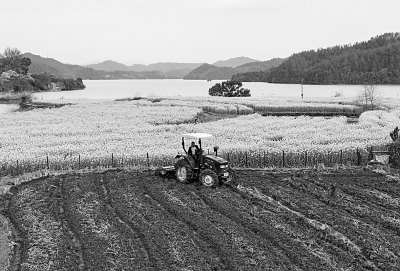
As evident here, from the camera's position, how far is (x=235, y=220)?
49.0 feet

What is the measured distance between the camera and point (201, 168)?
64.1 feet

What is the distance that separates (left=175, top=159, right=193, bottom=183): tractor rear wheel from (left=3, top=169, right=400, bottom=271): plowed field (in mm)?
387

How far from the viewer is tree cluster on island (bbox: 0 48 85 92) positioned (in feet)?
446

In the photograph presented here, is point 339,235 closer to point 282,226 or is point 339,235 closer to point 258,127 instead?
point 282,226

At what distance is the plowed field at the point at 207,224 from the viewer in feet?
38.7

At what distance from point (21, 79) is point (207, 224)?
140 meters

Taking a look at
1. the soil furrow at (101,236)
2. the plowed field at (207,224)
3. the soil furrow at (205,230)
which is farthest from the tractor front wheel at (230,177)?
the soil furrow at (101,236)

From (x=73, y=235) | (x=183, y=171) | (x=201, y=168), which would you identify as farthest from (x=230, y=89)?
(x=73, y=235)

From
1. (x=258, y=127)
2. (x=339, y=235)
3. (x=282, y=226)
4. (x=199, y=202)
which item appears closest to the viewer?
(x=339, y=235)

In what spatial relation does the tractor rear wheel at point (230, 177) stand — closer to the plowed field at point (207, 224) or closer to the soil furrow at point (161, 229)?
the plowed field at point (207, 224)

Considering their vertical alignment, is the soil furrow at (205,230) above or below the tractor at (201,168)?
below

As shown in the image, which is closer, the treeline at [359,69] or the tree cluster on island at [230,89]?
the tree cluster on island at [230,89]

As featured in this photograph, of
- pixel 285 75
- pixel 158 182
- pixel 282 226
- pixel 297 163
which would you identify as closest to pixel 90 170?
pixel 158 182

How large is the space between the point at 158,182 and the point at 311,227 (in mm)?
8570
